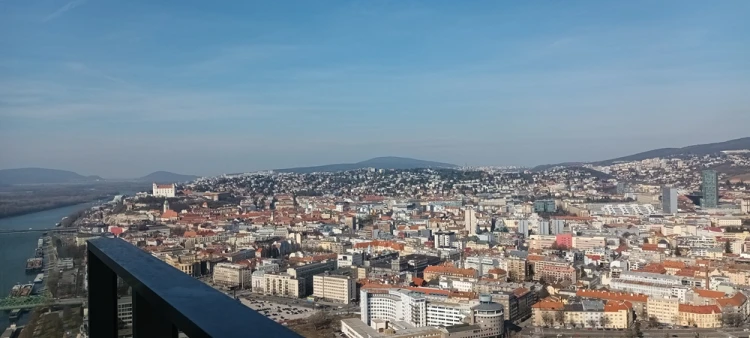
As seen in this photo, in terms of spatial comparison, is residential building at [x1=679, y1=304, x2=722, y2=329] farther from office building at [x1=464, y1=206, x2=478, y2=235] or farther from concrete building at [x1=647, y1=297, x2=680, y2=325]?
office building at [x1=464, y1=206, x2=478, y2=235]

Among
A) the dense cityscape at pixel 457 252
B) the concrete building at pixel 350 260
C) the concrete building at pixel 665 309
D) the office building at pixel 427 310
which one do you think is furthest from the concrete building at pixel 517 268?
the office building at pixel 427 310

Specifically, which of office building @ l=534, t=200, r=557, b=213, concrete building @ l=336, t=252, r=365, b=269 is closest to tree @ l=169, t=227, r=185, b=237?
concrete building @ l=336, t=252, r=365, b=269

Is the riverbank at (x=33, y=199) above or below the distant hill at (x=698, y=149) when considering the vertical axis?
below

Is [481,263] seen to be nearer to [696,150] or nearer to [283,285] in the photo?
[283,285]

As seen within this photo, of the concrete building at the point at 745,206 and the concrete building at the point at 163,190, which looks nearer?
the concrete building at the point at 745,206

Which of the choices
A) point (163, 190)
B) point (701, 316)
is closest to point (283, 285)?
point (701, 316)

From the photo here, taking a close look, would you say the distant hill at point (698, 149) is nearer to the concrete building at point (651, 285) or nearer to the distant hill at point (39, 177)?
the concrete building at point (651, 285)

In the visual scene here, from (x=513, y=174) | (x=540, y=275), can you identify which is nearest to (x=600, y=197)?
(x=513, y=174)
